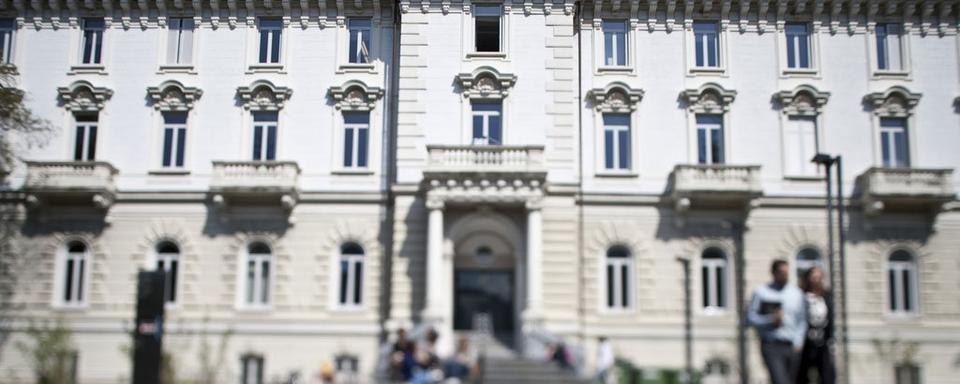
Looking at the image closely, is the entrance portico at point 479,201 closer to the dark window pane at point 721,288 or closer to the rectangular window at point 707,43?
the dark window pane at point 721,288

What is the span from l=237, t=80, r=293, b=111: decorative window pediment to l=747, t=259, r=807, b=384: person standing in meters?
22.0

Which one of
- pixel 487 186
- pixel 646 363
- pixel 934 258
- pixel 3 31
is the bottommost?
pixel 646 363

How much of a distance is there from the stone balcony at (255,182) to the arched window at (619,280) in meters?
11.2

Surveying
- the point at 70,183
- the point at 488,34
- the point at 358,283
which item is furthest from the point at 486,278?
the point at 70,183

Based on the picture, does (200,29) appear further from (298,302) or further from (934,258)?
(934,258)

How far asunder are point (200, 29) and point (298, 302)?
10.9 m

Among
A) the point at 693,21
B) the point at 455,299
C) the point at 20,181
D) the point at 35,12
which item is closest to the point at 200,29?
the point at 35,12

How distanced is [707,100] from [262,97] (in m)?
16.0

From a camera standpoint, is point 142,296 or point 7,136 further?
point 7,136

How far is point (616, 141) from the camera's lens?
32.0 metres

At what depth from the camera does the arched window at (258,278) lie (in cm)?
3142

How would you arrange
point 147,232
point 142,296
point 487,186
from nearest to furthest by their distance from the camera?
point 142,296 → point 487,186 → point 147,232

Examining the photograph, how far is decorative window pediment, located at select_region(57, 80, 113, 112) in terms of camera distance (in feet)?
107

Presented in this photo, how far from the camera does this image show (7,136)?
105 feet
